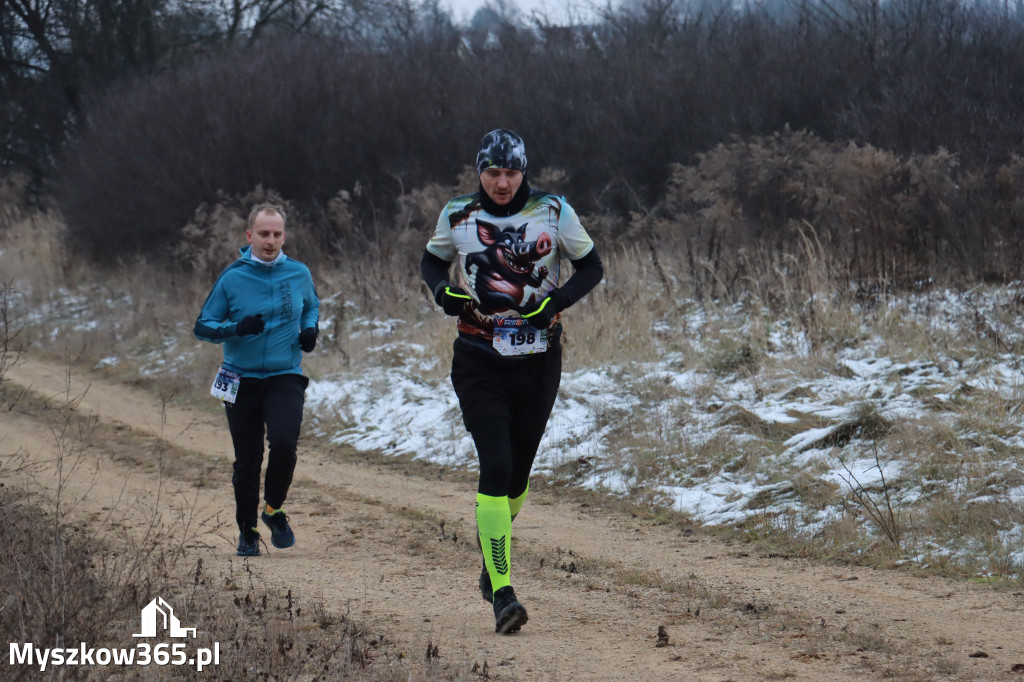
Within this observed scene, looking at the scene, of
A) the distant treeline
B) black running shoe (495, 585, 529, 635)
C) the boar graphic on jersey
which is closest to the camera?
black running shoe (495, 585, 529, 635)

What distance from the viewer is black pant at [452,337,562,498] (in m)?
4.55

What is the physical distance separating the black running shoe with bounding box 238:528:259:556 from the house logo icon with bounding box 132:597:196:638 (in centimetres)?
173

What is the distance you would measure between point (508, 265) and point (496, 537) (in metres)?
1.16

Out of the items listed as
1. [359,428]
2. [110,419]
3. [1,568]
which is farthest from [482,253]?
[110,419]

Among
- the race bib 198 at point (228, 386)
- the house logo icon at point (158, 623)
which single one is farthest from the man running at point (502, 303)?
the race bib 198 at point (228, 386)

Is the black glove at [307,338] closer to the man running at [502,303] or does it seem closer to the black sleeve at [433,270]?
the black sleeve at [433,270]

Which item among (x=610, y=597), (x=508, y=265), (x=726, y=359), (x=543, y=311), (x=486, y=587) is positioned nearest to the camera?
(x=543, y=311)

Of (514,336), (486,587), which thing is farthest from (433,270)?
(486,587)

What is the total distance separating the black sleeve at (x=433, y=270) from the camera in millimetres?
4723

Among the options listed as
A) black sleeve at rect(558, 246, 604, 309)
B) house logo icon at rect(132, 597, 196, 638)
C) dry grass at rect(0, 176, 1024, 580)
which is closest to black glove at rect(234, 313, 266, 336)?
dry grass at rect(0, 176, 1024, 580)

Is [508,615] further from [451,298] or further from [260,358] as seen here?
[260,358]

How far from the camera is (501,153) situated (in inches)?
178

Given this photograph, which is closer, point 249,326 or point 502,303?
point 502,303

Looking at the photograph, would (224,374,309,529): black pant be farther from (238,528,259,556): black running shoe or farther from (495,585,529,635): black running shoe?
(495,585,529,635): black running shoe
